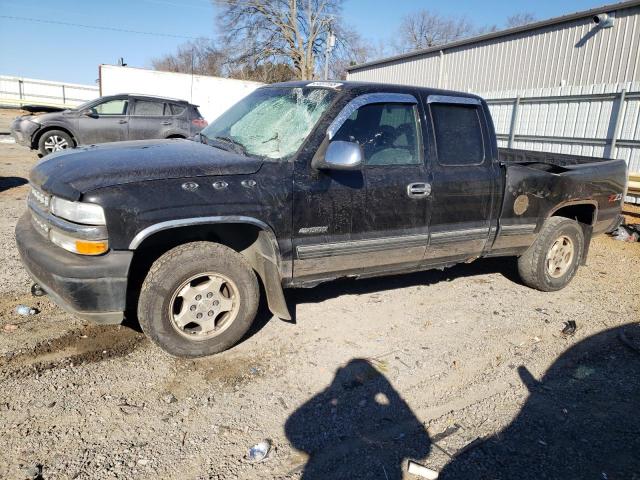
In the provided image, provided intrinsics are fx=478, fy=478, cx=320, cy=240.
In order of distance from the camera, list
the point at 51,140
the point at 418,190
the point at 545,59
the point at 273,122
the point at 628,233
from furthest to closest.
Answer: the point at 545,59 < the point at 51,140 < the point at 628,233 < the point at 418,190 < the point at 273,122

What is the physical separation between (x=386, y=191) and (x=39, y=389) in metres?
2.77

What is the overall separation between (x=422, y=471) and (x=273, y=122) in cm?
273

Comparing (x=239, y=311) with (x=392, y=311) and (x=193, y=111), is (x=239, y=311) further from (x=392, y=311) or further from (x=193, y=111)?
(x=193, y=111)

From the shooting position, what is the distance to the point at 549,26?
13.7 m

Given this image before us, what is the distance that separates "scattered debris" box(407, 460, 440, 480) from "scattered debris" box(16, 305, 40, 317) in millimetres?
3213

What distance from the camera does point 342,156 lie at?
11.1ft

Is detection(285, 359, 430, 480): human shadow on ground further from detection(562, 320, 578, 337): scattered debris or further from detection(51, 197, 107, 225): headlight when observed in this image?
detection(562, 320, 578, 337): scattered debris

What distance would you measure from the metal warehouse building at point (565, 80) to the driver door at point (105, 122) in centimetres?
1065

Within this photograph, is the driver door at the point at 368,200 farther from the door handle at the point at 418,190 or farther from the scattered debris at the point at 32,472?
the scattered debris at the point at 32,472

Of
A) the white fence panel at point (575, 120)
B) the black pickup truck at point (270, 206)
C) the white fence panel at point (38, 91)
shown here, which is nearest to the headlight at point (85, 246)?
the black pickup truck at point (270, 206)

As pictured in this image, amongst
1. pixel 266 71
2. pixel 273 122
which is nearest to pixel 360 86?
pixel 273 122

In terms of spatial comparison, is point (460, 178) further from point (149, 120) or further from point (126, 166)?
point (149, 120)

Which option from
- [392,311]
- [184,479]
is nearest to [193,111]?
[392,311]

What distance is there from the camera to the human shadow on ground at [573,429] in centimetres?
260
